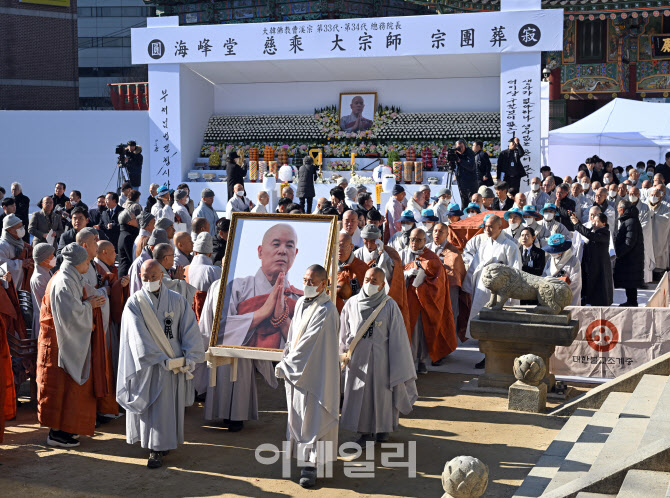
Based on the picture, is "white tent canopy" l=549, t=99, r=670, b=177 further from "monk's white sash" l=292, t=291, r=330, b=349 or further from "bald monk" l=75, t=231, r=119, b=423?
"monk's white sash" l=292, t=291, r=330, b=349

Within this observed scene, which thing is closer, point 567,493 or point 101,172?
point 567,493

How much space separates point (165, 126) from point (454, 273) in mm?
13047

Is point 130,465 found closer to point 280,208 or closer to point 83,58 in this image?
point 280,208

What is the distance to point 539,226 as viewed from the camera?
36.5 feet

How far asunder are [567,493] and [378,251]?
3.96m

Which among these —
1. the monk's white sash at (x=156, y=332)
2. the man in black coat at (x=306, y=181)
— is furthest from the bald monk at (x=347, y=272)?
the man in black coat at (x=306, y=181)

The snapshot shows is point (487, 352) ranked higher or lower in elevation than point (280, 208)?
lower

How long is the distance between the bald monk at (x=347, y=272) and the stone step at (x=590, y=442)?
8.04 feet

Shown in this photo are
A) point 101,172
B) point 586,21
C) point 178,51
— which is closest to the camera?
point 178,51

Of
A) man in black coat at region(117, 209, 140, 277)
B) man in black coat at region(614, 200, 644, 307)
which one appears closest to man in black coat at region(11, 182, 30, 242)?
man in black coat at region(117, 209, 140, 277)

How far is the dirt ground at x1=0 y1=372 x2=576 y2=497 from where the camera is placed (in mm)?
6207

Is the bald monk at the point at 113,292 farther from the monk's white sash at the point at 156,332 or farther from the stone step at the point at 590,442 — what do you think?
the stone step at the point at 590,442

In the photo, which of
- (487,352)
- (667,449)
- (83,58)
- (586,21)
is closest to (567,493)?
(667,449)

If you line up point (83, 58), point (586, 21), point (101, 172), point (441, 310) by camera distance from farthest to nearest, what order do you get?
point (83, 58)
point (586, 21)
point (101, 172)
point (441, 310)
